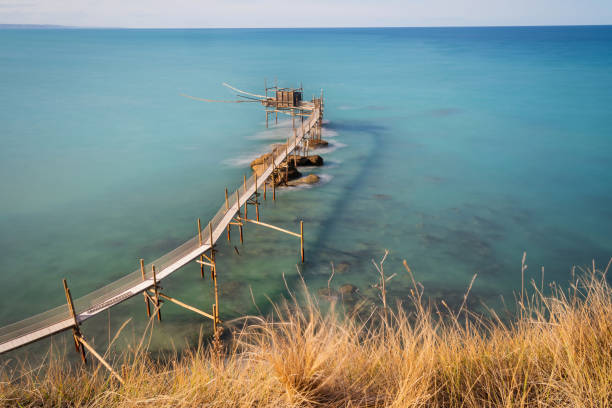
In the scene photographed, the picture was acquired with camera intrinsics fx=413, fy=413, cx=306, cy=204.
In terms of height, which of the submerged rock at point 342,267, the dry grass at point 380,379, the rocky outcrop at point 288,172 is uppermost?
the dry grass at point 380,379

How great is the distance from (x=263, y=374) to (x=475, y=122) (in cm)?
4166

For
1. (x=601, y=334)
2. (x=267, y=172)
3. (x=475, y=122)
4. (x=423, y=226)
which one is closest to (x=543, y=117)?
(x=475, y=122)

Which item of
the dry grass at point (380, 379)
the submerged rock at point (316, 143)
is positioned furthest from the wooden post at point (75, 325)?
the submerged rock at point (316, 143)

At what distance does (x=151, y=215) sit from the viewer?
2114cm

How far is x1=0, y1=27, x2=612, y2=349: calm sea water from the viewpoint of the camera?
1580cm

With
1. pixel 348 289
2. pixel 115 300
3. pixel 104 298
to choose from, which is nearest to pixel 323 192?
pixel 348 289

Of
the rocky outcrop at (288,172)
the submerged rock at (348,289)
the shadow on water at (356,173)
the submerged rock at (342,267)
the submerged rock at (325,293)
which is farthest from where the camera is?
the rocky outcrop at (288,172)

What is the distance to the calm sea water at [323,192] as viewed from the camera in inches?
622

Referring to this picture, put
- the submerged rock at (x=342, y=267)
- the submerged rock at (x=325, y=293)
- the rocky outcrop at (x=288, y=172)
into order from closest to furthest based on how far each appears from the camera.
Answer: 1. the submerged rock at (x=325, y=293)
2. the submerged rock at (x=342, y=267)
3. the rocky outcrop at (x=288, y=172)

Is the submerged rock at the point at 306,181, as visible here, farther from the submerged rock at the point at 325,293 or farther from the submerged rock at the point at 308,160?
the submerged rock at the point at 325,293

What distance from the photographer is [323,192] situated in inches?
922

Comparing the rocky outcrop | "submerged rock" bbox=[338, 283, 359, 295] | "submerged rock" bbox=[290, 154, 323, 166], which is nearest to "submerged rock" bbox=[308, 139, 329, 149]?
"submerged rock" bbox=[290, 154, 323, 166]

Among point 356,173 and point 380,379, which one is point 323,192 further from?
point 380,379

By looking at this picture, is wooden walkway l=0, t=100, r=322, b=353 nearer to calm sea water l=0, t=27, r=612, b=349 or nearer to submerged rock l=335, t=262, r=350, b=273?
calm sea water l=0, t=27, r=612, b=349
